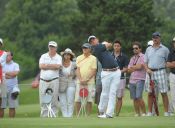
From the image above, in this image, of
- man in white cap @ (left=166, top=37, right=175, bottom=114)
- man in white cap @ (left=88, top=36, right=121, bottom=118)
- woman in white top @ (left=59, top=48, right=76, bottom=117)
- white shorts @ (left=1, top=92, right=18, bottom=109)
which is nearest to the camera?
man in white cap @ (left=88, top=36, right=121, bottom=118)

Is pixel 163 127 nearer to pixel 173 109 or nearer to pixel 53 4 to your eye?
pixel 173 109

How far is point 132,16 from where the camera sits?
61.0 metres

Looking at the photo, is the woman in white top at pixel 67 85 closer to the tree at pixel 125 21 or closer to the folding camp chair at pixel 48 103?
the folding camp chair at pixel 48 103

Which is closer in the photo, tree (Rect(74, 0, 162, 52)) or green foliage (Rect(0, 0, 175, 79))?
tree (Rect(74, 0, 162, 52))

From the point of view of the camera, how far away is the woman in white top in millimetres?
24328

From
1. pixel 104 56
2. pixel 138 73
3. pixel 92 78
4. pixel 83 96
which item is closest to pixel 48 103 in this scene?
pixel 83 96

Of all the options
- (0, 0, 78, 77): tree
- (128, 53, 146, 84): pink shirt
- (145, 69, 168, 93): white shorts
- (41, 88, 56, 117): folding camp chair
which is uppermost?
(0, 0, 78, 77): tree

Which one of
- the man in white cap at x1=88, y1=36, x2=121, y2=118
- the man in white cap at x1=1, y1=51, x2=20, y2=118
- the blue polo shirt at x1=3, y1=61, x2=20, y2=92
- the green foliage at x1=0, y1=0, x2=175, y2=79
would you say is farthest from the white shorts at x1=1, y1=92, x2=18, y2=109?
the green foliage at x1=0, y1=0, x2=175, y2=79

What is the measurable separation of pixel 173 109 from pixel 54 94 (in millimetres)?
3425

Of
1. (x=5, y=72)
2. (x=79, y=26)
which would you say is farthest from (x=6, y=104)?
(x=79, y=26)

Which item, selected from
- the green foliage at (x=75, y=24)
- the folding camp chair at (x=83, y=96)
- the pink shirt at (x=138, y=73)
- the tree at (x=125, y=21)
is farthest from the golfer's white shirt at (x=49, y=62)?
the tree at (x=125, y=21)

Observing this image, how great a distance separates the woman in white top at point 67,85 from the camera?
24328 millimetres

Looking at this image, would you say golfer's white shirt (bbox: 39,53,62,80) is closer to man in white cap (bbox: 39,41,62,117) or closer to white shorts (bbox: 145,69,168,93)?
man in white cap (bbox: 39,41,62,117)

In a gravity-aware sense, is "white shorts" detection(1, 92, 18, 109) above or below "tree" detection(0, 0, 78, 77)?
below
